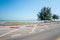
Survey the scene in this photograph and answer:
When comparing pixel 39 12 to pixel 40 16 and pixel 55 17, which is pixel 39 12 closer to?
pixel 40 16

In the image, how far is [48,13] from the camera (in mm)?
96812

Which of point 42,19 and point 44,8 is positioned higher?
point 44,8

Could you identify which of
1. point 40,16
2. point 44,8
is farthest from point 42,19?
point 44,8

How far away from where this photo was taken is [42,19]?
95.9 m

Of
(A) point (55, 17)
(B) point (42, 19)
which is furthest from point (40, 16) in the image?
(A) point (55, 17)

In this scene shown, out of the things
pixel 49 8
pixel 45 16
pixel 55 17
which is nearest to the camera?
pixel 45 16

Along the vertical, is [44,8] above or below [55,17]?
above

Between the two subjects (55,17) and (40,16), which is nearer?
(40,16)

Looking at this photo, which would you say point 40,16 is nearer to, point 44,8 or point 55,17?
point 44,8

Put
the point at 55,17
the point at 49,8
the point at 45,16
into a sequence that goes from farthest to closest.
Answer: the point at 55,17 < the point at 49,8 < the point at 45,16

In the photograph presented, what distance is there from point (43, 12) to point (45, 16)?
13.4 feet

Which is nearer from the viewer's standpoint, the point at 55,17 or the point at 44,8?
the point at 44,8

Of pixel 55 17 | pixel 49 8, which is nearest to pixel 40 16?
pixel 49 8

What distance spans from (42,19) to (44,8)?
9720 millimetres
